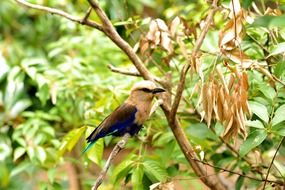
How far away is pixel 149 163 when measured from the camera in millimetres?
1602

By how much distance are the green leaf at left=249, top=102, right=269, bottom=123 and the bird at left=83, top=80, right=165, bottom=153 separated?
9.4 inches

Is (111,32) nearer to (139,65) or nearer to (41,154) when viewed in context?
(139,65)

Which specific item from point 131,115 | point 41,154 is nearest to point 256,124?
point 131,115

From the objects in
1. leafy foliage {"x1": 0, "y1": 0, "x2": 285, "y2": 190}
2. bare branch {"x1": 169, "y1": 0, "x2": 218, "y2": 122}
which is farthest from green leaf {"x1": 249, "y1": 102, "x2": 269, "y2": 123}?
bare branch {"x1": 169, "y1": 0, "x2": 218, "y2": 122}

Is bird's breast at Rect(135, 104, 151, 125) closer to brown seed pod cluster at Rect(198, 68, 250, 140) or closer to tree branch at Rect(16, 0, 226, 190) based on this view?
tree branch at Rect(16, 0, 226, 190)

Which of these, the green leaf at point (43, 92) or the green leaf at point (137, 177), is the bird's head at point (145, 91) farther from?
the green leaf at point (43, 92)

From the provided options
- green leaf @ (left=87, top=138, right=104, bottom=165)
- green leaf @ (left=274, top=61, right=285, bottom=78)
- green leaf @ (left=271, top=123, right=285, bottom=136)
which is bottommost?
green leaf @ (left=271, top=123, right=285, bottom=136)

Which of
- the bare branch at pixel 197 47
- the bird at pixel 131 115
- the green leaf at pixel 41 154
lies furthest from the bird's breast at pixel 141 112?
the green leaf at pixel 41 154

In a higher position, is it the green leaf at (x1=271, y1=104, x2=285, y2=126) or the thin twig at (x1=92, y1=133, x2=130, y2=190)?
the thin twig at (x1=92, y1=133, x2=130, y2=190)

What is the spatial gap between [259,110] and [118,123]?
1.14ft

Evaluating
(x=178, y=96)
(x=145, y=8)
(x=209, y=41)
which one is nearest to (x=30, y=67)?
(x=209, y=41)

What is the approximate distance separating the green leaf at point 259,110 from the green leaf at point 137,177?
0.35 meters

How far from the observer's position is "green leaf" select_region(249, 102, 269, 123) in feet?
4.42

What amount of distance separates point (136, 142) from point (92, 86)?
29cm
